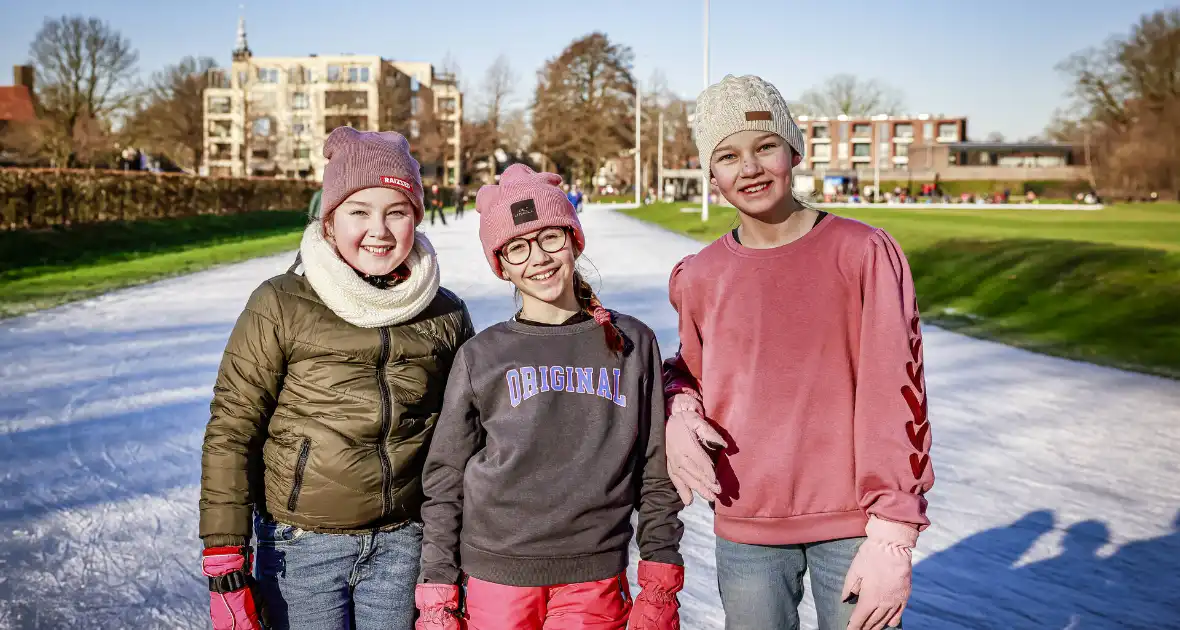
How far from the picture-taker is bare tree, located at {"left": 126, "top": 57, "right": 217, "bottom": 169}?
6819 centimetres

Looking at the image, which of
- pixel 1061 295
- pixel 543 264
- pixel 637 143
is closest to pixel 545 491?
pixel 543 264

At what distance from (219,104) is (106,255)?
78.1 m

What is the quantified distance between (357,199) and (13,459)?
404 centimetres

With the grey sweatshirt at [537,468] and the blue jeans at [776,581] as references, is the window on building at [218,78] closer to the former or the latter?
the grey sweatshirt at [537,468]

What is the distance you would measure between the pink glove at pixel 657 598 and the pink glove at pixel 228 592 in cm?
88

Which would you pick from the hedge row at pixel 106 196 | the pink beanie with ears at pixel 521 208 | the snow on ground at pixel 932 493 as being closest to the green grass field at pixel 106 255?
the hedge row at pixel 106 196

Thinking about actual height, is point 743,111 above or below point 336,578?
above

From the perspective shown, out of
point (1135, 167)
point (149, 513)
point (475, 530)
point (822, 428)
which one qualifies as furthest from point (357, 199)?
point (1135, 167)

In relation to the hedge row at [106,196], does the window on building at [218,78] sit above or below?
above

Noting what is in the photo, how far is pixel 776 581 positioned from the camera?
211cm

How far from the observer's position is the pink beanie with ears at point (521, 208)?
224 centimetres

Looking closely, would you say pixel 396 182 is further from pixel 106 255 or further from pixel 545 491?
pixel 106 255

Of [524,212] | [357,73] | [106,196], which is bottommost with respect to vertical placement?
[524,212]

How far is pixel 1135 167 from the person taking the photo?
1695 inches
